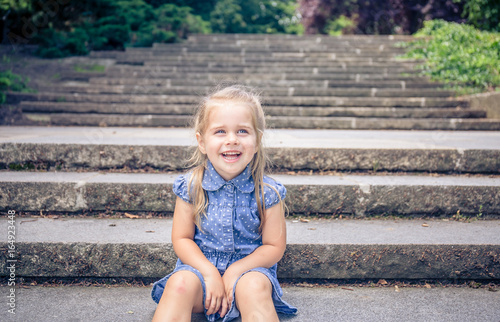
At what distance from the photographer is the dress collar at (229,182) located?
5.77 feet

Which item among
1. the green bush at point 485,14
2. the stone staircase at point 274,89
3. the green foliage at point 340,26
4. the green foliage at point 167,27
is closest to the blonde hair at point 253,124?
the stone staircase at point 274,89

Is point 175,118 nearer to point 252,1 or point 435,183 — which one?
point 435,183

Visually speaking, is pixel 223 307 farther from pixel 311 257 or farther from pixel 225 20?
pixel 225 20

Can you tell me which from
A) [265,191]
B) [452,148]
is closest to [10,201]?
[265,191]

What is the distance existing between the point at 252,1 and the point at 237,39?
25.7 feet

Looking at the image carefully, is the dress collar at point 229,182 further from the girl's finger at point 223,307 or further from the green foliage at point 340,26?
the green foliage at point 340,26

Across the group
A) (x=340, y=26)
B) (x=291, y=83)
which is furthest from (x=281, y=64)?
(x=340, y=26)

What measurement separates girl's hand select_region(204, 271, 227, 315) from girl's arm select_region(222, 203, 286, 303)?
5cm

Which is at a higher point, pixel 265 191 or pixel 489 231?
pixel 265 191

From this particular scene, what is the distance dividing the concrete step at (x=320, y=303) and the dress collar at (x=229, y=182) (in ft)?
1.95

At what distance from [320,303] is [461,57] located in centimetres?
654

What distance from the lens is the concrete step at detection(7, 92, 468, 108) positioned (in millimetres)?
5680

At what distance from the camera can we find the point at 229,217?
175cm

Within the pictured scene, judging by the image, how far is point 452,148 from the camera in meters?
2.86
